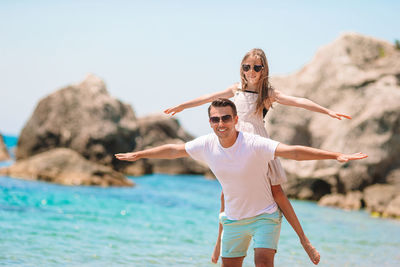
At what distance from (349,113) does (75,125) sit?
1568 cm

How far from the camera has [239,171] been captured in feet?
16.8

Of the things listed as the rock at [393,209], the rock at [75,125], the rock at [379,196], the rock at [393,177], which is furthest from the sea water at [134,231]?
the rock at [75,125]

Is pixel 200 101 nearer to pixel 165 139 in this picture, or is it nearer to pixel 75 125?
pixel 75 125

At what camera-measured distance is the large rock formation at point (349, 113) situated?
78.0 ft

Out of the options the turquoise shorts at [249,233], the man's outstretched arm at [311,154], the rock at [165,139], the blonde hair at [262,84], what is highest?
the blonde hair at [262,84]

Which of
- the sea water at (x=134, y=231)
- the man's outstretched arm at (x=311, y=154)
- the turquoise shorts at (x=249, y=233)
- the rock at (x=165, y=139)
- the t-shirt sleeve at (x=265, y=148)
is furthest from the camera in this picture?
the rock at (x=165, y=139)

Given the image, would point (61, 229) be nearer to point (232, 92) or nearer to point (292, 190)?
point (232, 92)

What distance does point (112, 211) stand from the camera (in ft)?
53.1

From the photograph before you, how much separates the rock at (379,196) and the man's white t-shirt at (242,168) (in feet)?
54.7

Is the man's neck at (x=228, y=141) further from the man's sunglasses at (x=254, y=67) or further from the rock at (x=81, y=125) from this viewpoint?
the rock at (x=81, y=125)

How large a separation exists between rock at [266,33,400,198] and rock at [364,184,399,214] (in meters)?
0.77

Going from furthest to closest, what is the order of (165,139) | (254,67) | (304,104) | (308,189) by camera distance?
1. (165,139)
2. (308,189)
3. (254,67)
4. (304,104)

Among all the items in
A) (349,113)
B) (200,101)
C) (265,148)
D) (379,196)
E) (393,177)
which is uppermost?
(200,101)

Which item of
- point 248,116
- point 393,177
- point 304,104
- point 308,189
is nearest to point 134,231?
point 248,116
